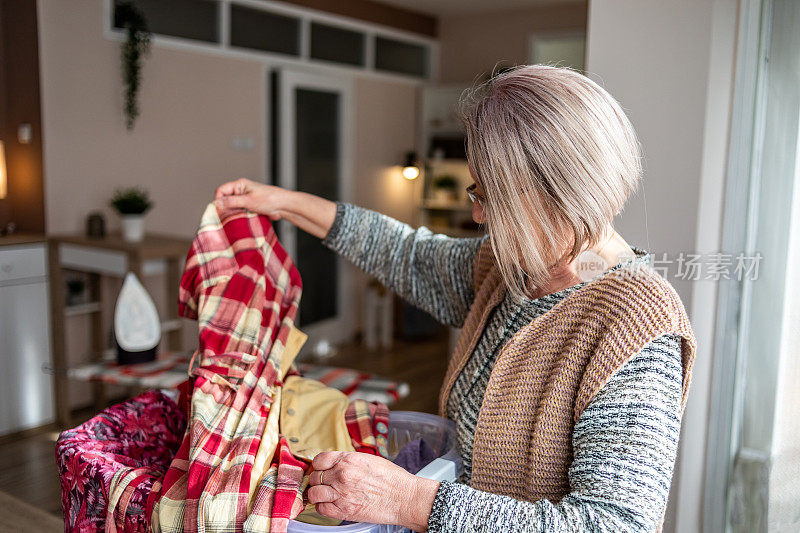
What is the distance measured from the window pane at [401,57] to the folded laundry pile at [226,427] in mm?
4778

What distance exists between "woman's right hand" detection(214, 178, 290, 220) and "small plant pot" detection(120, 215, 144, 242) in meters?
2.51

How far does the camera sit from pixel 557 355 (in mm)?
1083

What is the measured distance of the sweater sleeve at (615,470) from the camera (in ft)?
2.95

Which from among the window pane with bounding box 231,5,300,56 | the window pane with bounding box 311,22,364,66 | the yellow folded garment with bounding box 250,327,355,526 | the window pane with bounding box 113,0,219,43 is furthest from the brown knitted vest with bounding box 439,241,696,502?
the window pane with bounding box 311,22,364,66

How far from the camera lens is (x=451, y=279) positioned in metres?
1.48

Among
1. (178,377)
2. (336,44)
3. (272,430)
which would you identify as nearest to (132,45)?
(336,44)

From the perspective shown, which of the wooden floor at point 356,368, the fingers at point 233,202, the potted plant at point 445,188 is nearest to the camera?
the fingers at point 233,202

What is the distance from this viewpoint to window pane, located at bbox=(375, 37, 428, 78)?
593 centimetres

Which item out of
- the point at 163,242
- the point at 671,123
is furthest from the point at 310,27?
the point at 671,123

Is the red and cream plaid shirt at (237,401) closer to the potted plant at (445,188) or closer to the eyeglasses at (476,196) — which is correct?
the eyeglasses at (476,196)

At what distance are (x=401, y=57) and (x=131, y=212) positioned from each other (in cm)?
322

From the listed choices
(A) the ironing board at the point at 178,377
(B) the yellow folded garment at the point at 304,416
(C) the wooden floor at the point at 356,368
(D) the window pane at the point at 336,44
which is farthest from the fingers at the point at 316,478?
(D) the window pane at the point at 336,44

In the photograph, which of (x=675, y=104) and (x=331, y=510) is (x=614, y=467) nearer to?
(x=331, y=510)

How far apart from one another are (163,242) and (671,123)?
110 inches
